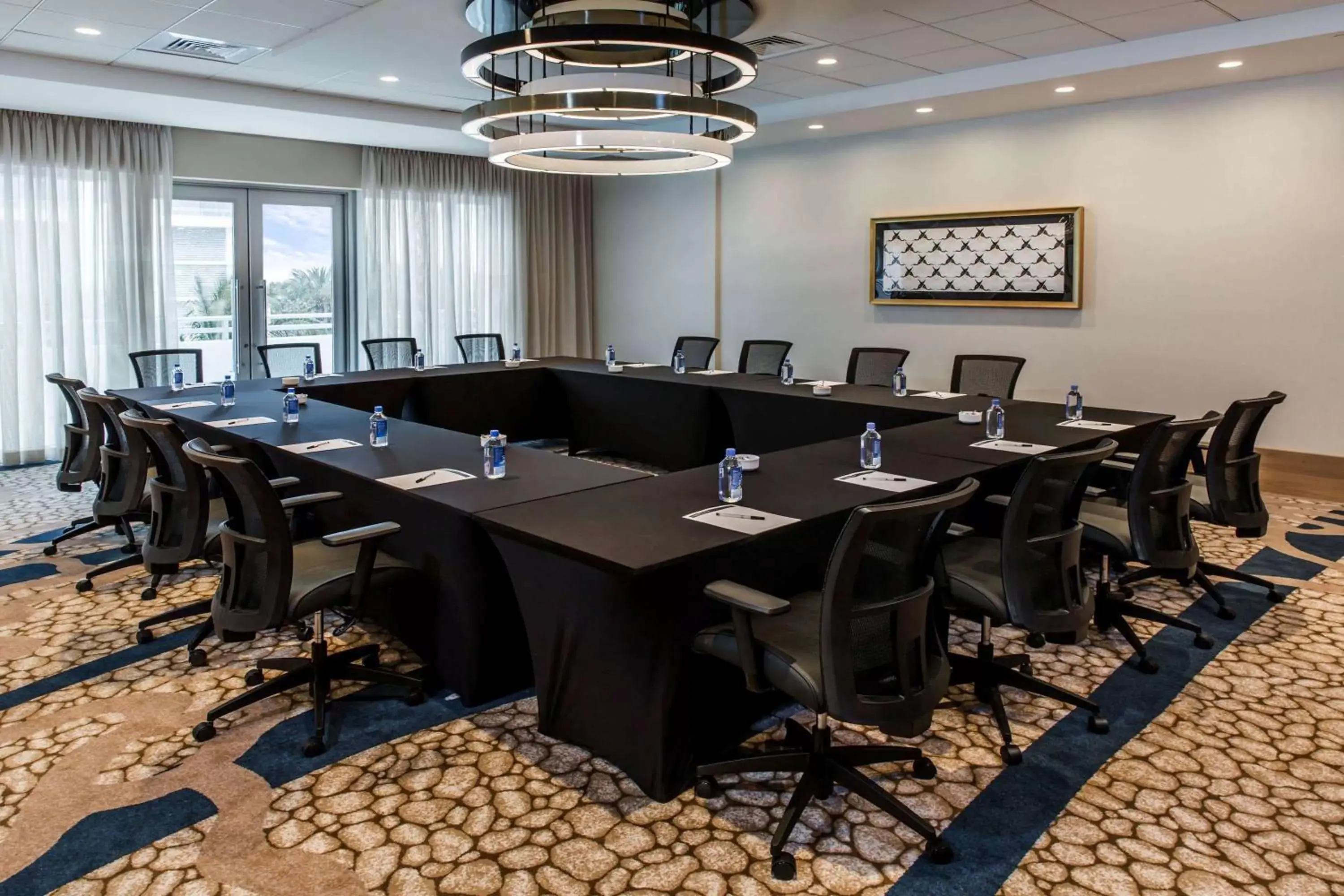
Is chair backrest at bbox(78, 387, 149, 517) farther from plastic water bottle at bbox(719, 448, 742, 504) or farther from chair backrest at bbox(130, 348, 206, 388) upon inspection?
plastic water bottle at bbox(719, 448, 742, 504)

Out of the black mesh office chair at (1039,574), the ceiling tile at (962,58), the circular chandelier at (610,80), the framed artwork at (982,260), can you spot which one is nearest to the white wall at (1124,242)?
the framed artwork at (982,260)

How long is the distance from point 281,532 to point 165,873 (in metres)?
1.00

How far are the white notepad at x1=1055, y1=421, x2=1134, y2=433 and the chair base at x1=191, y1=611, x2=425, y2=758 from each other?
11.4 feet

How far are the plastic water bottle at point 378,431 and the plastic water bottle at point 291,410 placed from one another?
2.75ft

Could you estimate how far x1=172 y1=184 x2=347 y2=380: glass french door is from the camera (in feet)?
28.3

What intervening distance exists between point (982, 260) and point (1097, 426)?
11.3 ft

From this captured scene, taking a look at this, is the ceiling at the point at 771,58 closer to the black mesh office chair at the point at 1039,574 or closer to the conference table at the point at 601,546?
the conference table at the point at 601,546

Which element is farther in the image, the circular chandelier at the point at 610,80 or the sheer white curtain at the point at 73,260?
the sheer white curtain at the point at 73,260

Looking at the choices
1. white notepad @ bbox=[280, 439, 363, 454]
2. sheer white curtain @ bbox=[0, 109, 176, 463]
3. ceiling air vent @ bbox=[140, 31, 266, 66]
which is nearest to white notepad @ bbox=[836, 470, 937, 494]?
white notepad @ bbox=[280, 439, 363, 454]

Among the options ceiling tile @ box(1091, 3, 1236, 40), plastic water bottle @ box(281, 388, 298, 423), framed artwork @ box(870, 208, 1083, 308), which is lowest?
plastic water bottle @ box(281, 388, 298, 423)

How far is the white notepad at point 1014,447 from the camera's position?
13.2 ft

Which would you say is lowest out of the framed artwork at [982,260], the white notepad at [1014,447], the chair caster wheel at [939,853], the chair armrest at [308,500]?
the chair caster wheel at [939,853]

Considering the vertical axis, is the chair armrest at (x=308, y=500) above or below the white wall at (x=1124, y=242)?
below

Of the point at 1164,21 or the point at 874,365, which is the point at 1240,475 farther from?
the point at 874,365
